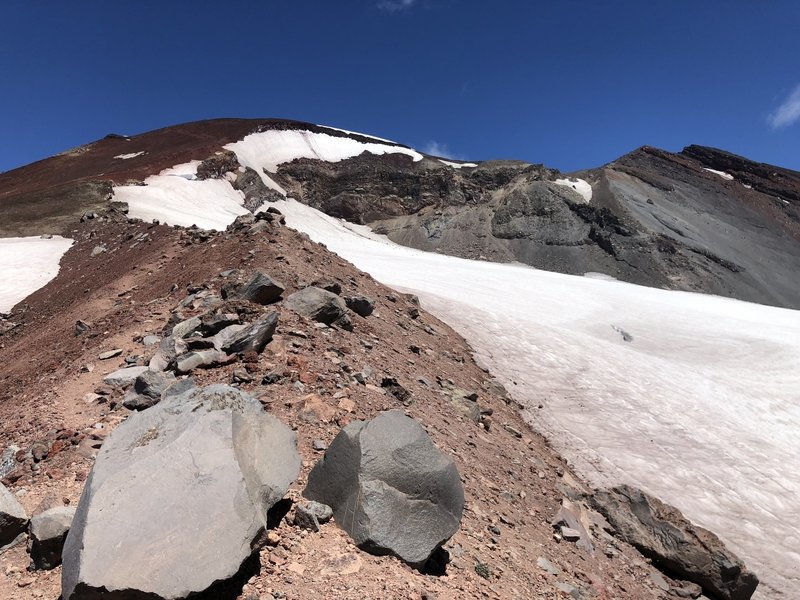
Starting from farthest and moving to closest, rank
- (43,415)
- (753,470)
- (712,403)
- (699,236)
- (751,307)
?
(699,236), (751,307), (712,403), (753,470), (43,415)

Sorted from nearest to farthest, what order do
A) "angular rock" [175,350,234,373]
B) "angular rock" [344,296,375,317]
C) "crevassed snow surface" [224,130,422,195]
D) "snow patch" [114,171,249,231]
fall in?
"angular rock" [175,350,234,373], "angular rock" [344,296,375,317], "snow patch" [114,171,249,231], "crevassed snow surface" [224,130,422,195]

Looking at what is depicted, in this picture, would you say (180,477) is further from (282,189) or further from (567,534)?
(282,189)

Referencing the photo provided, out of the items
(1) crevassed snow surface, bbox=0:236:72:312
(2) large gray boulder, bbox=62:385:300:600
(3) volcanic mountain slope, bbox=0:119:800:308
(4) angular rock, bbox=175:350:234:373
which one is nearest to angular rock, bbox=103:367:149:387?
(4) angular rock, bbox=175:350:234:373

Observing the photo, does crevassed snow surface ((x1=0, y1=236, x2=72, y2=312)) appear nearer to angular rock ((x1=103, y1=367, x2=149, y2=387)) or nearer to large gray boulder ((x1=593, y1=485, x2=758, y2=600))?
angular rock ((x1=103, y1=367, x2=149, y2=387))

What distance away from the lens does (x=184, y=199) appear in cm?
3856

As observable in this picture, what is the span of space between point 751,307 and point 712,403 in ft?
79.3

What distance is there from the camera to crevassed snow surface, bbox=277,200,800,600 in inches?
430

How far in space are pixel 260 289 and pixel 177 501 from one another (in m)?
5.54

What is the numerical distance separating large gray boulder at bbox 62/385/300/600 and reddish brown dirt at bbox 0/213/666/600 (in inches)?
20.1

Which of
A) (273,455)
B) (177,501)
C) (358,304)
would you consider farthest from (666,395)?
(177,501)

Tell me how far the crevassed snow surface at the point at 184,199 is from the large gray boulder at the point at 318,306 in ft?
57.9

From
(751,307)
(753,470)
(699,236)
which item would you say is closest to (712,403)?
(753,470)

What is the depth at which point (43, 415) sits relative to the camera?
6.33 m

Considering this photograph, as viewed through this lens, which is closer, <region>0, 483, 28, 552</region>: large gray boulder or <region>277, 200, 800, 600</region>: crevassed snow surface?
<region>0, 483, 28, 552</region>: large gray boulder
